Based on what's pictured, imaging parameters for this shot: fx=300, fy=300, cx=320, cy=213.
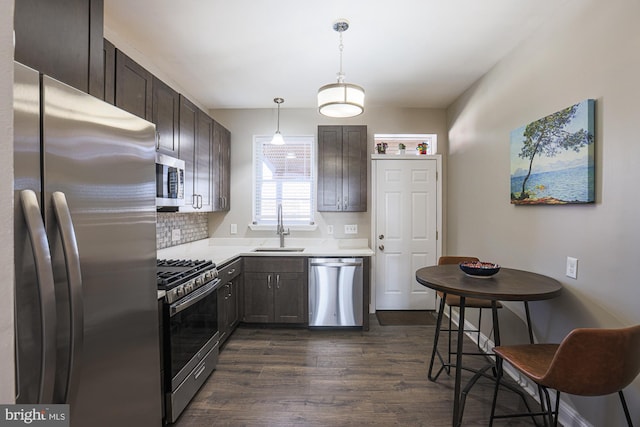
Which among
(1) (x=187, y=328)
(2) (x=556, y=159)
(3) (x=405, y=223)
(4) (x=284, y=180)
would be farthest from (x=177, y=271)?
(3) (x=405, y=223)

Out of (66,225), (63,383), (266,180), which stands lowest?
(63,383)

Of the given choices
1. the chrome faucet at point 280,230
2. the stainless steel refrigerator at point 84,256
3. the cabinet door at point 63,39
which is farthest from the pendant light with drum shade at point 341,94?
the chrome faucet at point 280,230

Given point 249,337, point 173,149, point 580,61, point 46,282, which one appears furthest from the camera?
point 249,337

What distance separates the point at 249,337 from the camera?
3199 mm

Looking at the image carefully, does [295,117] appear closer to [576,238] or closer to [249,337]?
[249,337]

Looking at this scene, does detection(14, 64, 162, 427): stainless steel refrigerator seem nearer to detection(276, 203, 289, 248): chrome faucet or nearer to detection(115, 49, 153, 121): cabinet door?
detection(115, 49, 153, 121): cabinet door

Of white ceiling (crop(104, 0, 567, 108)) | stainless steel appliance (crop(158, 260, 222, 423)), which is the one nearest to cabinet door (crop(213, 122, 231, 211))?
white ceiling (crop(104, 0, 567, 108))

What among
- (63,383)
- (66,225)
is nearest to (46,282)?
(66,225)

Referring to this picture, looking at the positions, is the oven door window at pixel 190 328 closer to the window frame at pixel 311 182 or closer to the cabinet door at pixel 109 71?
the cabinet door at pixel 109 71

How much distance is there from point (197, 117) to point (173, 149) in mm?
636

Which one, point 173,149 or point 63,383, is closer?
point 63,383

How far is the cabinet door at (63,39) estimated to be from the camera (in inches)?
39.7

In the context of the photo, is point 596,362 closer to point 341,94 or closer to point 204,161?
point 341,94

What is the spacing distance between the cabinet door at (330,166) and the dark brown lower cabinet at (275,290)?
0.87 meters
